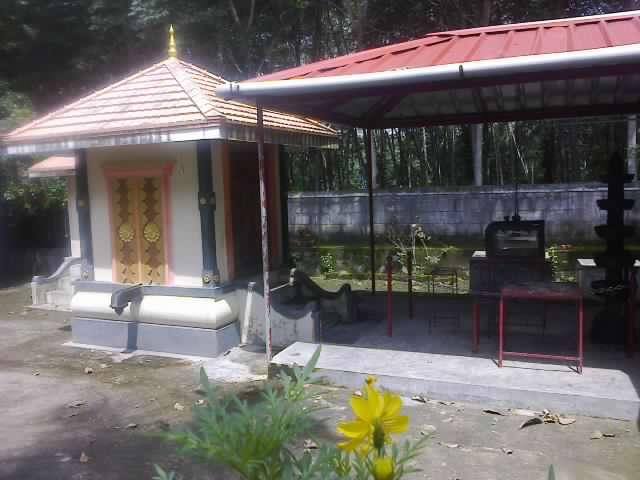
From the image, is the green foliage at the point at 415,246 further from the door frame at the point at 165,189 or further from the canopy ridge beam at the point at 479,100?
the door frame at the point at 165,189

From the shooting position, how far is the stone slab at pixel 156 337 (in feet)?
23.7

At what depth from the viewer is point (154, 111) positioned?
23.6 feet

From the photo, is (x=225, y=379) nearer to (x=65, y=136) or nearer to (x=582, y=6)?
(x=65, y=136)

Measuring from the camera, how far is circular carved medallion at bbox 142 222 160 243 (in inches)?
300

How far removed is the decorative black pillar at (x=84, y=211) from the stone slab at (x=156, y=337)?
28.1 inches

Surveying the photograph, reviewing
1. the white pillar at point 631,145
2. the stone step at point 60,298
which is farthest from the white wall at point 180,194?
the white pillar at point 631,145

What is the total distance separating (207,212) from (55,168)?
5908 mm

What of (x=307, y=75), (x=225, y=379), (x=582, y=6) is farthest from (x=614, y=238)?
(x=582, y=6)

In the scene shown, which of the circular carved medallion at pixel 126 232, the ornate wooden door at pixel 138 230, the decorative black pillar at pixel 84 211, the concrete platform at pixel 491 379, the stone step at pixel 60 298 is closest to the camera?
the concrete platform at pixel 491 379

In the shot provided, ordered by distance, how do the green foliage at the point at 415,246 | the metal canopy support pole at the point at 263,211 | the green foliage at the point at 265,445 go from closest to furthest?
the green foliage at the point at 265,445
the metal canopy support pole at the point at 263,211
the green foliage at the point at 415,246

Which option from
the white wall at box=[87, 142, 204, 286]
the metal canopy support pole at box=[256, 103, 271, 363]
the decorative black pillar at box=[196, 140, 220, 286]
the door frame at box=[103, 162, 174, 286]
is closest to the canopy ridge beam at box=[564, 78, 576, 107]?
the metal canopy support pole at box=[256, 103, 271, 363]

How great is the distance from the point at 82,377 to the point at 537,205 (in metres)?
9.60

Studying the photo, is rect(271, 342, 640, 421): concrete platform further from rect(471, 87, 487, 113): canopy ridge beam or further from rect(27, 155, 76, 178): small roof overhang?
rect(27, 155, 76, 178): small roof overhang

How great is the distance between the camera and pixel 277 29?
14219 millimetres
